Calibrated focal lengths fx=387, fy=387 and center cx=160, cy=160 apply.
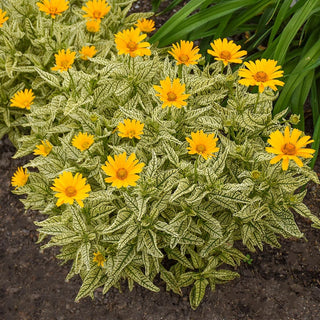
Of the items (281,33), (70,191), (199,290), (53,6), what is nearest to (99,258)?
(70,191)

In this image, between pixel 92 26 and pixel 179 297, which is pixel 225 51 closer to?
pixel 92 26

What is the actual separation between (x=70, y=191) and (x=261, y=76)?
2.97ft

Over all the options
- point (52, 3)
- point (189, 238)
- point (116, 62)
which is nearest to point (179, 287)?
point (189, 238)

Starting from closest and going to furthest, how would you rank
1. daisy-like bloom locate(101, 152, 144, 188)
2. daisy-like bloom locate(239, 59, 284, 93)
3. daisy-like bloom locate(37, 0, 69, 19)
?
daisy-like bloom locate(101, 152, 144, 188) → daisy-like bloom locate(239, 59, 284, 93) → daisy-like bloom locate(37, 0, 69, 19)

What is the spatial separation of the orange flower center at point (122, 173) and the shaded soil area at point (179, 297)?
1031 mm

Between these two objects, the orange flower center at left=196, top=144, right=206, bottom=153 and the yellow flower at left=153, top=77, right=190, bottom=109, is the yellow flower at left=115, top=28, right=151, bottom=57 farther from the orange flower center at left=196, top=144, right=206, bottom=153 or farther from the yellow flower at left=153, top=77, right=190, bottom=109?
the orange flower center at left=196, top=144, right=206, bottom=153

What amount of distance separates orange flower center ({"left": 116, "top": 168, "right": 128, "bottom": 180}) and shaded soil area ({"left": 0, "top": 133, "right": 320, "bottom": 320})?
3.38 ft

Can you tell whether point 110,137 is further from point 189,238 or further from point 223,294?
point 223,294

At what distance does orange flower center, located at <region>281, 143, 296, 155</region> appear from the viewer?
4.71 feet

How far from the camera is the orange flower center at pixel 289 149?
1437 millimetres

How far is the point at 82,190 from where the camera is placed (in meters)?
1.48

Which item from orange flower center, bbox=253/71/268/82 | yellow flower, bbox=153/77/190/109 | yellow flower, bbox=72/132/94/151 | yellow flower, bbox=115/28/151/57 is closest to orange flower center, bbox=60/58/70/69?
yellow flower, bbox=115/28/151/57

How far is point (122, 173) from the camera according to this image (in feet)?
4.73

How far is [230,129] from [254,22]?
4.24ft
